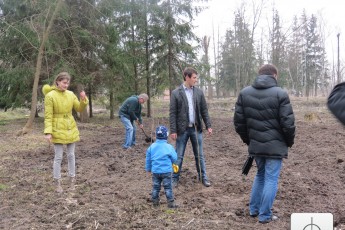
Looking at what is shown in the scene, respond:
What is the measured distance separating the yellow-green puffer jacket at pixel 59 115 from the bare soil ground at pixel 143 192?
2.93ft

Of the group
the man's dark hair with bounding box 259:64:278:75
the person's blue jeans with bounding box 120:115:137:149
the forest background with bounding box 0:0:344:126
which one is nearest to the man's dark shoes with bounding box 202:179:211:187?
the man's dark hair with bounding box 259:64:278:75

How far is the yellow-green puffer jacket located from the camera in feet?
19.1

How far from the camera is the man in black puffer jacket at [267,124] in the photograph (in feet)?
14.5

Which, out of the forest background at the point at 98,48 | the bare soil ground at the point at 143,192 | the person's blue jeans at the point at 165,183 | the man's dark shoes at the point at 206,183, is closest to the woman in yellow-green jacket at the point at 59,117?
the bare soil ground at the point at 143,192

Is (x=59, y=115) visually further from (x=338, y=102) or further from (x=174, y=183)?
(x=338, y=102)

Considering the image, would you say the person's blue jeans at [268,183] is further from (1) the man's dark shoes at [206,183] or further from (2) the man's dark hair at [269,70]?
(1) the man's dark shoes at [206,183]

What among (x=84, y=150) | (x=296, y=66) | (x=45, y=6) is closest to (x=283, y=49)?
(x=296, y=66)

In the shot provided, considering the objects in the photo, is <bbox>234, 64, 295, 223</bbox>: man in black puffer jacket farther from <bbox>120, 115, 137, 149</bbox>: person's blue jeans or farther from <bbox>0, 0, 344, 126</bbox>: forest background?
<bbox>0, 0, 344, 126</bbox>: forest background

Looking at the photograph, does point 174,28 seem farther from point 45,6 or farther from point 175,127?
point 175,127

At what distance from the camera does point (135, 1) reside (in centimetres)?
2134

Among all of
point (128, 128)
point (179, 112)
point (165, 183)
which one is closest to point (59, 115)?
point (179, 112)

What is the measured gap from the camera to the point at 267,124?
4516 mm

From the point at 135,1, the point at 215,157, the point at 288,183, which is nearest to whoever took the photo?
the point at 288,183

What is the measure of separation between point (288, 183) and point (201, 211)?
213cm
